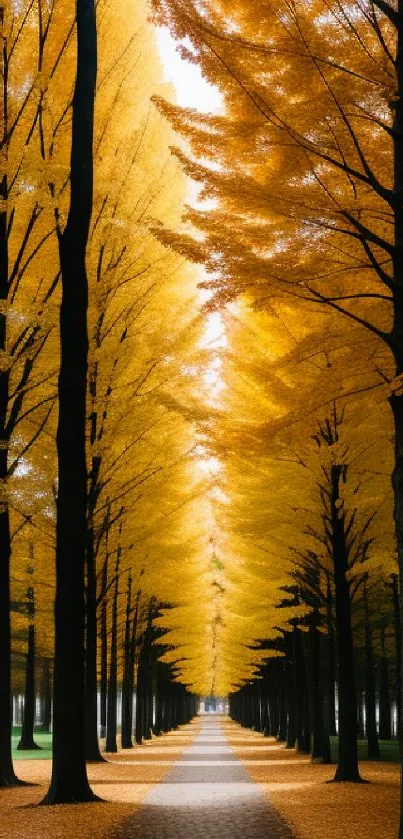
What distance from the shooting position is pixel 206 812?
9.83m

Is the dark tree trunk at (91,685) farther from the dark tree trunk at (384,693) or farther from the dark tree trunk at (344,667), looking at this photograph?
the dark tree trunk at (384,693)

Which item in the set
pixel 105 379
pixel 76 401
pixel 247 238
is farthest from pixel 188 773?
pixel 247 238

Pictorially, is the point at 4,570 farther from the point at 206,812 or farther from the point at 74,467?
the point at 206,812

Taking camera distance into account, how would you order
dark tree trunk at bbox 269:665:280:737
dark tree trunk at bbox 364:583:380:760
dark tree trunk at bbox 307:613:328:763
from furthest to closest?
dark tree trunk at bbox 269:665:280:737
dark tree trunk at bbox 364:583:380:760
dark tree trunk at bbox 307:613:328:763

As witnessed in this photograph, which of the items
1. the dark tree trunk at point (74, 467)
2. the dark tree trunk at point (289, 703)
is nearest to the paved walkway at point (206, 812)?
the dark tree trunk at point (74, 467)

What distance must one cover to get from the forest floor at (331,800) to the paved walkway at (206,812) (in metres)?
0.24

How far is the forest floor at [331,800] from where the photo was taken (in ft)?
27.9

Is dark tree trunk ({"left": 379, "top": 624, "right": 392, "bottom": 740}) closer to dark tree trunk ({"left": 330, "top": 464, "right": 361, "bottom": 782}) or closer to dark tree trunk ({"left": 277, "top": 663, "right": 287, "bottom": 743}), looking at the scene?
dark tree trunk ({"left": 277, "top": 663, "right": 287, "bottom": 743})

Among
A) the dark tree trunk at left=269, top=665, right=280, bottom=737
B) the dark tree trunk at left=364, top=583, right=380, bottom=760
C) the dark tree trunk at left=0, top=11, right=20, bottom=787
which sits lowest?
the dark tree trunk at left=269, top=665, right=280, bottom=737

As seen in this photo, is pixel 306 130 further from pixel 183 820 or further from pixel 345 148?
pixel 183 820

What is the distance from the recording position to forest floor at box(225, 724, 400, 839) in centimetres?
852

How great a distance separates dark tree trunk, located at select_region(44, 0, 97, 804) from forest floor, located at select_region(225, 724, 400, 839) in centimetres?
236

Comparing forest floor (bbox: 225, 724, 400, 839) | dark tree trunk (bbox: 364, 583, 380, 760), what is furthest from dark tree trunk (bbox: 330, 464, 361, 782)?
dark tree trunk (bbox: 364, 583, 380, 760)

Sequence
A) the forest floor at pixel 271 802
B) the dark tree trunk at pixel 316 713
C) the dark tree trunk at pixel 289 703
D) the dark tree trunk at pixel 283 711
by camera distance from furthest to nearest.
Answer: the dark tree trunk at pixel 283 711 < the dark tree trunk at pixel 289 703 < the dark tree trunk at pixel 316 713 < the forest floor at pixel 271 802
